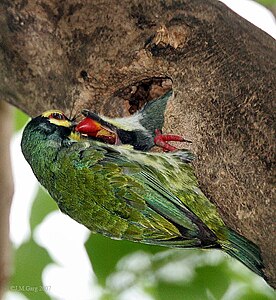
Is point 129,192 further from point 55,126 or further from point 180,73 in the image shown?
point 180,73

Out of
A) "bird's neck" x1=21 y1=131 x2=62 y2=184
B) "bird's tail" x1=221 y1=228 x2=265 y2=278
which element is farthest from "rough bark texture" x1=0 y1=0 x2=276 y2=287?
"bird's neck" x1=21 y1=131 x2=62 y2=184

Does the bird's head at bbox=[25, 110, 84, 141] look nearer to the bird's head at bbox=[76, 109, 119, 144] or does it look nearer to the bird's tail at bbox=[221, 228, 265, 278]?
the bird's head at bbox=[76, 109, 119, 144]

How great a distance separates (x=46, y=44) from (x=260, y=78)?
4.27ft

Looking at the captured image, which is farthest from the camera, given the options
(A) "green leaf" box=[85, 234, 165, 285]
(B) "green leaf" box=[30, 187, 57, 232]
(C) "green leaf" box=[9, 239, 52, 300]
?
(B) "green leaf" box=[30, 187, 57, 232]

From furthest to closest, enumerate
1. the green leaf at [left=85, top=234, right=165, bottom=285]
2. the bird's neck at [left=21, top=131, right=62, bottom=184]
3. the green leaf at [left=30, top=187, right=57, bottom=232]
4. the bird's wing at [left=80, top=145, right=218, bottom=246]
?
the green leaf at [left=30, top=187, right=57, bottom=232] → the green leaf at [left=85, top=234, right=165, bottom=285] → the bird's neck at [left=21, top=131, right=62, bottom=184] → the bird's wing at [left=80, top=145, right=218, bottom=246]

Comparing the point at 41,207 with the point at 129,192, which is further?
the point at 41,207

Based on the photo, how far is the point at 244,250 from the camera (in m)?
3.62

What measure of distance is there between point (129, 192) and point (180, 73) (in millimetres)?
737

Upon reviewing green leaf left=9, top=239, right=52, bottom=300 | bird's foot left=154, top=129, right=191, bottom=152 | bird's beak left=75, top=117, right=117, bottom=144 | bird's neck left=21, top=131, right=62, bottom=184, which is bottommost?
green leaf left=9, top=239, right=52, bottom=300

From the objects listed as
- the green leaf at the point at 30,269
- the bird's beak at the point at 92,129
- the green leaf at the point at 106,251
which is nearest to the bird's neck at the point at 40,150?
the bird's beak at the point at 92,129

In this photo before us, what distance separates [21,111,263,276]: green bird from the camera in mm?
3574

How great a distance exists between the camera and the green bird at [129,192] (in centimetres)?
357

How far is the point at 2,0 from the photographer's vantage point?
446 centimetres

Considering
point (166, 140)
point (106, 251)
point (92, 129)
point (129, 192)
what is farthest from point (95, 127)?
point (106, 251)
